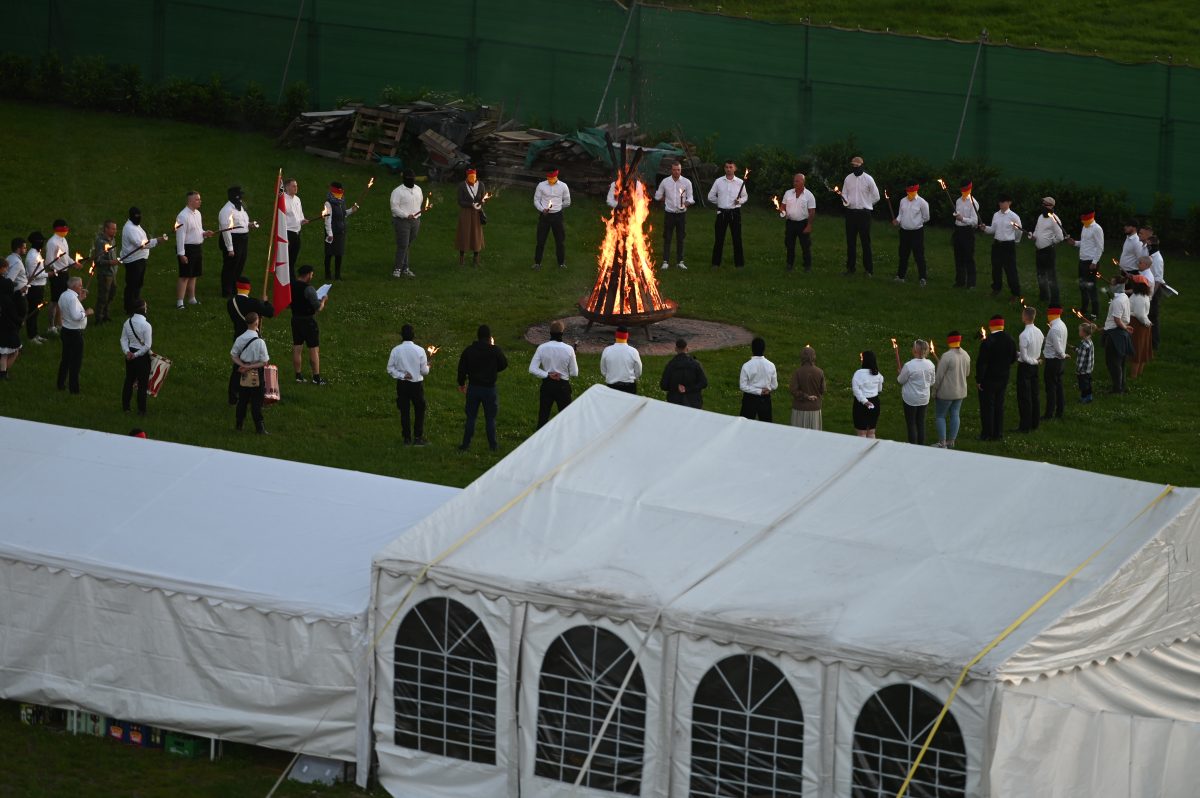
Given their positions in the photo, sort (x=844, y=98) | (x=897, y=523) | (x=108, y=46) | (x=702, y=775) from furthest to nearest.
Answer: (x=108, y=46) → (x=844, y=98) → (x=897, y=523) → (x=702, y=775)

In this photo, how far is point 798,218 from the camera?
2909 centimetres

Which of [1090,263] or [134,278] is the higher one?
[1090,263]

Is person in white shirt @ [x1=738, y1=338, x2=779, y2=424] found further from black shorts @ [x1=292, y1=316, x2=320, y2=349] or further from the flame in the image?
black shorts @ [x1=292, y1=316, x2=320, y2=349]

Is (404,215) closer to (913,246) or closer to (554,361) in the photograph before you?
(554,361)

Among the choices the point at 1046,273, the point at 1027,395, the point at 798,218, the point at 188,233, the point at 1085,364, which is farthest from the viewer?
the point at 798,218

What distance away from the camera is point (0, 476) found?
648 inches

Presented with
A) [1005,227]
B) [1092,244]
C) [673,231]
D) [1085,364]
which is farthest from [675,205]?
[1085,364]

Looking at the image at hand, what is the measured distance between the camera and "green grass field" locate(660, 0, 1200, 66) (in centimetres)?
4124

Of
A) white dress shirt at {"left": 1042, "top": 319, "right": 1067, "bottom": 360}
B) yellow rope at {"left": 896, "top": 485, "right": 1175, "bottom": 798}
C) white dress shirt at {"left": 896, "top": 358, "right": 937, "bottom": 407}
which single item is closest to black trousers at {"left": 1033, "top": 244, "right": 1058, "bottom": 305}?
white dress shirt at {"left": 1042, "top": 319, "right": 1067, "bottom": 360}

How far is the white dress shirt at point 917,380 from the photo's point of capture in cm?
2122

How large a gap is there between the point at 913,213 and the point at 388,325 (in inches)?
340

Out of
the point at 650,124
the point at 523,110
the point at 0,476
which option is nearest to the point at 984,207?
the point at 650,124

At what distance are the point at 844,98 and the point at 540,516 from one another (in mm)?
22771

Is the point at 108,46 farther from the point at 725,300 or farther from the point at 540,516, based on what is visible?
the point at 540,516
